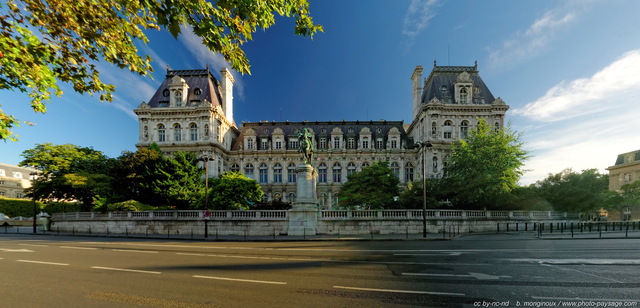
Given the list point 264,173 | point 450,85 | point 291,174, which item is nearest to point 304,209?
point 291,174

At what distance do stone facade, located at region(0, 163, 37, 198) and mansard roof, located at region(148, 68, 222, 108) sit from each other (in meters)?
42.0

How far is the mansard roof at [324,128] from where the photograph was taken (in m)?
48.8

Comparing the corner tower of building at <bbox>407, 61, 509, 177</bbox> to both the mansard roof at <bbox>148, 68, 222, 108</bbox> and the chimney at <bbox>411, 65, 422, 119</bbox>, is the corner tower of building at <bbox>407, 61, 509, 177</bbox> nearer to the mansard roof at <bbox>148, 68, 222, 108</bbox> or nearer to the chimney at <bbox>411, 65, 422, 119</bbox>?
the chimney at <bbox>411, 65, 422, 119</bbox>

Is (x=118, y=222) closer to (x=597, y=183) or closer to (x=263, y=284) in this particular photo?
(x=263, y=284)

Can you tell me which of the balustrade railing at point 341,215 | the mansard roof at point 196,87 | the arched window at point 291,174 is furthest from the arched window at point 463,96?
the mansard roof at point 196,87

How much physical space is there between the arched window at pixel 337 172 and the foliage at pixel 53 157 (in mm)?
36117

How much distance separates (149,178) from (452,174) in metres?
35.1

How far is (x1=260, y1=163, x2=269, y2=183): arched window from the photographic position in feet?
153

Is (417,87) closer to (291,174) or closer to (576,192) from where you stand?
(576,192)

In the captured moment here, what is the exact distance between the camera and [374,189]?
96.6 ft

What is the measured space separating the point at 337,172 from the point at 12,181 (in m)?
78.3

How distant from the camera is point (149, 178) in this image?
90.1 feet

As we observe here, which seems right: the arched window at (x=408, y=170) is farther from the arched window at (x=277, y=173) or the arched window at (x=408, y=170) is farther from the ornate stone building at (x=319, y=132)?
the arched window at (x=277, y=173)

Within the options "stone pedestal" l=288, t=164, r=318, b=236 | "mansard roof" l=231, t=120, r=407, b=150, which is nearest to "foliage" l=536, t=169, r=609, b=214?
"mansard roof" l=231, t=120, r=407, b=150
